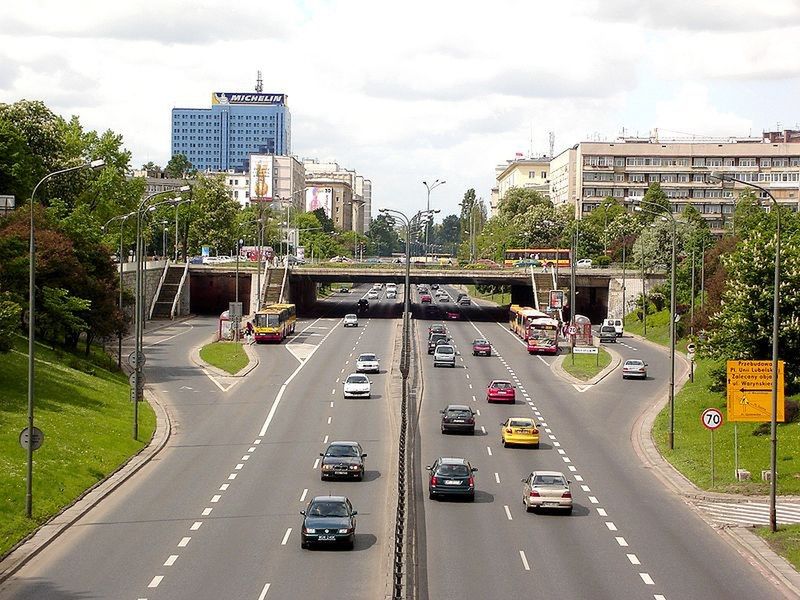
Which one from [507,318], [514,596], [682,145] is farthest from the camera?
[682,145]

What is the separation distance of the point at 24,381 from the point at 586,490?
27.3 metres

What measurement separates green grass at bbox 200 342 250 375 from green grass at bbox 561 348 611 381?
23.0 meters

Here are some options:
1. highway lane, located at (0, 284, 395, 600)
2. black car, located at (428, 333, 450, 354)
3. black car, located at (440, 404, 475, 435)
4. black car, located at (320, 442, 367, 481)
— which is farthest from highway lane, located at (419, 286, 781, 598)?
black car, located at (428, 333, 450, 354)

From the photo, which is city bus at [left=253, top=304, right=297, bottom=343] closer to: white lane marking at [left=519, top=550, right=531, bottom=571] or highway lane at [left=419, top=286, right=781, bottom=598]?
highway lane at [left=419, top=286, right=781, bottom=598]

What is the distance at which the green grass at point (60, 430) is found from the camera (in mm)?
36688

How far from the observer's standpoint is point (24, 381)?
54.4 meters

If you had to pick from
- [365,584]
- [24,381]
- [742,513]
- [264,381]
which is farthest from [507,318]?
[365,584]

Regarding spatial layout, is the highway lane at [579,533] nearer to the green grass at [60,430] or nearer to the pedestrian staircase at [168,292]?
the green grass at [60,430]

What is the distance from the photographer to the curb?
31.0 m

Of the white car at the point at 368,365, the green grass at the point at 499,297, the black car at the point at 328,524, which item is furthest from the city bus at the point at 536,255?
the black car at the point at 328,524

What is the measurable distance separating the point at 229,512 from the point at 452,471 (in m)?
7.81

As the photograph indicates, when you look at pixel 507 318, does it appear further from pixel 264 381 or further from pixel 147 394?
pixel 147 394

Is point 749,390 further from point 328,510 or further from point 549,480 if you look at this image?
point 328,510

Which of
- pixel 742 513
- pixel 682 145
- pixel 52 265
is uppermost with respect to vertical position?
pixel 682 145
